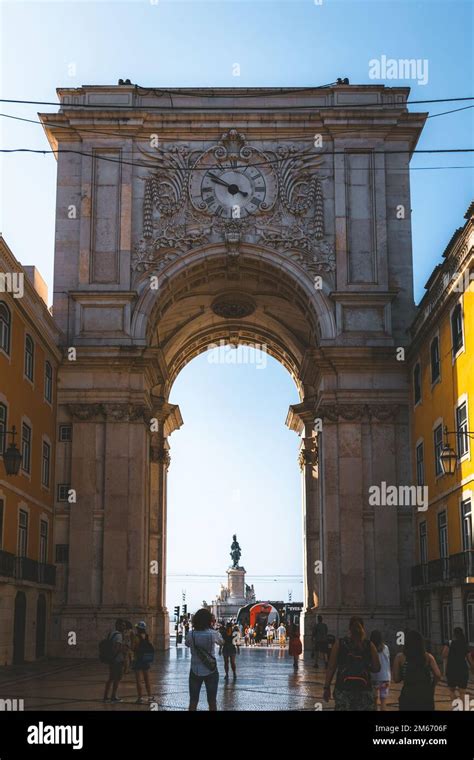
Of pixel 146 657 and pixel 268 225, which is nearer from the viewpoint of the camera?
pixel 146 657

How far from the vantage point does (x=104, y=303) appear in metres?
41.5

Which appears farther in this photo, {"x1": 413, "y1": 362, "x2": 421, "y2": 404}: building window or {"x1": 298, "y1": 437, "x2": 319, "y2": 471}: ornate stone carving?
{"x1": 298, "y1": 437, "x2": 319, "y2": 471}: ornate stone carving

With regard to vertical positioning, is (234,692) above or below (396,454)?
below

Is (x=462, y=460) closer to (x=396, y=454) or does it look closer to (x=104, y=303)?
(x=396, y=454)

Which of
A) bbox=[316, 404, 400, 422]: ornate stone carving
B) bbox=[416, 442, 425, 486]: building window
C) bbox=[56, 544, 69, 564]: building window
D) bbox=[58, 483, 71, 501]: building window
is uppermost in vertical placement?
bbox=[316, 404, 400, 422]: ornate stone carving

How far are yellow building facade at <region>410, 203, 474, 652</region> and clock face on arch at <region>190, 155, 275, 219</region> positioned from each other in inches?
345

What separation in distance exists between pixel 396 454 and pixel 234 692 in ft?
54.9

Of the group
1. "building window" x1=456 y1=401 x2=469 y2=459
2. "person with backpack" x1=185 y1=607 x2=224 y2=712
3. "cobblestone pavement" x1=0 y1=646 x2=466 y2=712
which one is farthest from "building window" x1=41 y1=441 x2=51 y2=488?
"person with backpack" x1=185 y1=607 x2=224 y2=712

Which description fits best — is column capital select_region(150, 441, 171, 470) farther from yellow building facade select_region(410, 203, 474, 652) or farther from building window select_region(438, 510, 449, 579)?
building window select_region(438, 510, 449, 579)

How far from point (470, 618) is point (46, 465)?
1666 cm

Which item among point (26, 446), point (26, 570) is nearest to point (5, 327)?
point (26, 446)

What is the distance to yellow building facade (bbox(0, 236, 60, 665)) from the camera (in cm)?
3166
